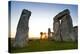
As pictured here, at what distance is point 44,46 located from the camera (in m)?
2.19

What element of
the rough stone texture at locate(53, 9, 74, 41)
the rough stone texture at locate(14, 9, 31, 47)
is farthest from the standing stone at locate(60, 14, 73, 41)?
the rough stone texture at locate(14, 9, 31, 47)

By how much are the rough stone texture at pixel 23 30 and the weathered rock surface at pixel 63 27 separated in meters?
0.40

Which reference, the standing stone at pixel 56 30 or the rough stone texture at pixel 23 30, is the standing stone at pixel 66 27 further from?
the rough stone texture at pixel 23 30

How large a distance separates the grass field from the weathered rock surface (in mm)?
74

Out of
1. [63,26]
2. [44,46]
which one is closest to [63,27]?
[63,26]

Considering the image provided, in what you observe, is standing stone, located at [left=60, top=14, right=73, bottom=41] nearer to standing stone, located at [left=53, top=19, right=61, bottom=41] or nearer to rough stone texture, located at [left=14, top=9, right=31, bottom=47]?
standing stone, located at [left=53, top=19, right=61, bottom=41]

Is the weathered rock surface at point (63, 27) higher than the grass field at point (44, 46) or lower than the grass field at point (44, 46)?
higher

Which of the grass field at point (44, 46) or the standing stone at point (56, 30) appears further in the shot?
the standing stone at point (56, 30)

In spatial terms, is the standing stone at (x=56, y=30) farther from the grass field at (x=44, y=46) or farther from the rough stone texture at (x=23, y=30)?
the rough stone texture at (x=23, y=30)

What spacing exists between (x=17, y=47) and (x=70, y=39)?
2.60ft

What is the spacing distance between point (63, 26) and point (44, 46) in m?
0.41

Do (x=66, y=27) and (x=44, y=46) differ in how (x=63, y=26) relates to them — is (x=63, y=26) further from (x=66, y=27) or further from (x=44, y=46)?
(x=44, y=46)

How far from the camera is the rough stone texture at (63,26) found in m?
2.25

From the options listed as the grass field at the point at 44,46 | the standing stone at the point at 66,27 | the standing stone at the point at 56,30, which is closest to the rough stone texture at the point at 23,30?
the grass field at the point at 44,46
